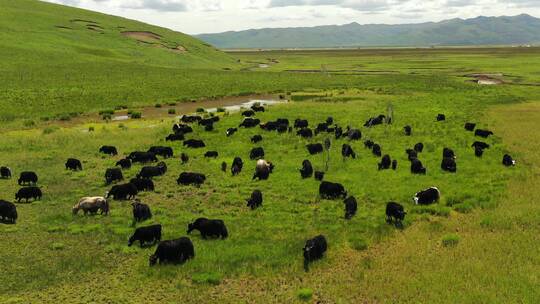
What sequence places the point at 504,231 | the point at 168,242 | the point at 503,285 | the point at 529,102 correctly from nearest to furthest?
the point at 503,285
the point at 168,242
the point at 504,231
the point at 529,102

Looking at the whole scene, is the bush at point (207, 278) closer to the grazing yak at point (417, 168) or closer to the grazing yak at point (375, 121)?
the grazing yak at point (417, 168)

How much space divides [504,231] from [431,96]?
44.4 metres

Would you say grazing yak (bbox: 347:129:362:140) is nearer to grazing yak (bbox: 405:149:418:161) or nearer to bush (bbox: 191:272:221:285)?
grazing yak (bbox: 405:149:418:161)

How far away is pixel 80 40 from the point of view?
3880 inches

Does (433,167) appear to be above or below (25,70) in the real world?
below

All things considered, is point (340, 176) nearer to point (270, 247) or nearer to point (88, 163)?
point (270, 247)

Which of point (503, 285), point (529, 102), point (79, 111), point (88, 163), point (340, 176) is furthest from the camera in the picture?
point (529, 102)

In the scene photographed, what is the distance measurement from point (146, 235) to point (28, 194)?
7.66m

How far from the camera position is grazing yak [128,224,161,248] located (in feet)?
47.3

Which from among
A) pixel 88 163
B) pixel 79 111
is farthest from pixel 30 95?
pixel 88 163

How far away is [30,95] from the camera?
50.4m

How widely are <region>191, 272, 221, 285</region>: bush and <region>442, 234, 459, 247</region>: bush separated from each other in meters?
7.01

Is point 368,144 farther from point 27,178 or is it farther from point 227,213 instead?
point 27,178

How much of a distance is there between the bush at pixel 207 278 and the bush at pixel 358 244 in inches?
174
